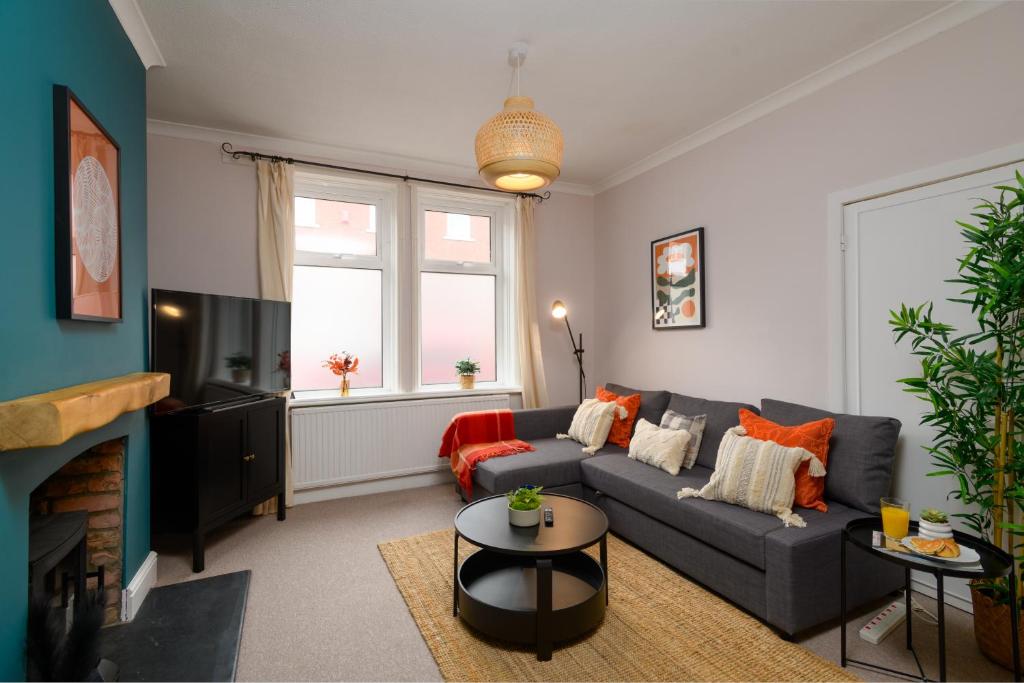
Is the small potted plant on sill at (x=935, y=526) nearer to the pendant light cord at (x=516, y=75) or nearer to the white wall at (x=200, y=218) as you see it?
the pendant light cord at (x=516, y=75)

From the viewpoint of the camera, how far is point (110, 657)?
2.02 m

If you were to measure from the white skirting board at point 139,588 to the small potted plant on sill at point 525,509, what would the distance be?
178cm

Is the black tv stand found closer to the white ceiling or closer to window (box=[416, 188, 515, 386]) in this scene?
window (box=[416, 188, 515, 386])

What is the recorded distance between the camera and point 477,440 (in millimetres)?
3896

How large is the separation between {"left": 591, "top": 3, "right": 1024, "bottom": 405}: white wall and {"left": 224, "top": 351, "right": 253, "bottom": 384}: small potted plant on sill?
3.10 meters

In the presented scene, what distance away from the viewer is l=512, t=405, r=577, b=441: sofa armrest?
407 cm

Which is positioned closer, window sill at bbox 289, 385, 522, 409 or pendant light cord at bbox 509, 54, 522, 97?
pendant light cord at bbox 509, 54, 522, 97

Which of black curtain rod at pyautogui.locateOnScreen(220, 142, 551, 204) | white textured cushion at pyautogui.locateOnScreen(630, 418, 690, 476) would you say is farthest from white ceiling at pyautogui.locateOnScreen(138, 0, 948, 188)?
white textured cushion at pyautogui.locateOnScreen(630, 418, 690, 476)

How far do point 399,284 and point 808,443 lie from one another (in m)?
3.16

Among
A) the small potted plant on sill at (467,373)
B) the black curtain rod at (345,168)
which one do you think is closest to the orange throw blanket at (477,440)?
the small potted plant on sill at (467,373)

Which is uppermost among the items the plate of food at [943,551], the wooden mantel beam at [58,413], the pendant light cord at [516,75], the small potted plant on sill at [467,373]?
the pendant light cord at [516,75]

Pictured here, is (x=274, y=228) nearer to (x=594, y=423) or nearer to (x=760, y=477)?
(x=594, y=423)

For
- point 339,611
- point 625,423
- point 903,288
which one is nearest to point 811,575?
point 903,288

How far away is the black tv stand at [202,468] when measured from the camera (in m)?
2.79
